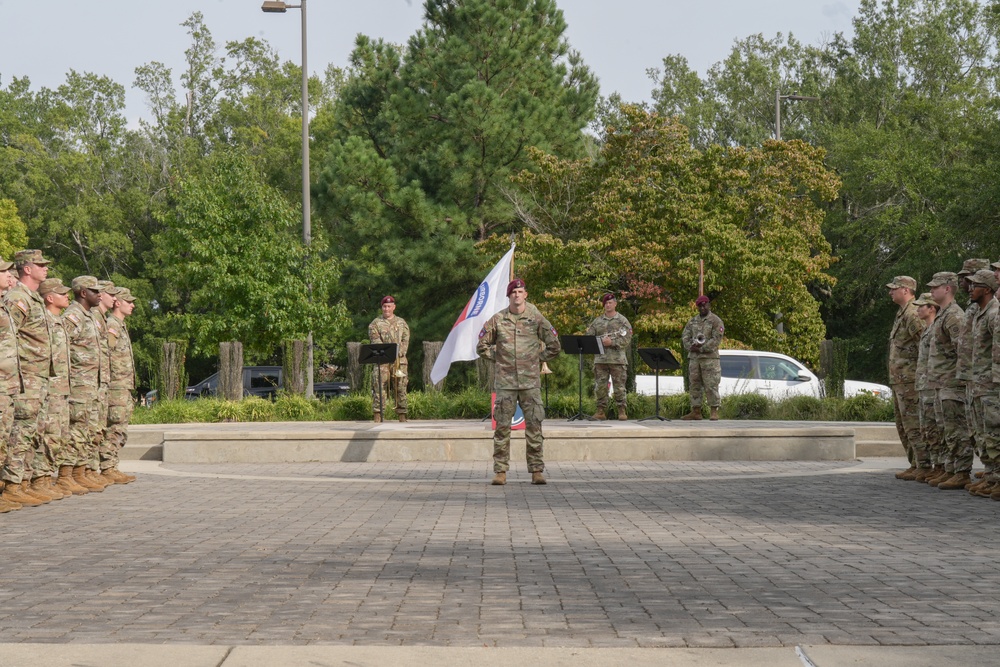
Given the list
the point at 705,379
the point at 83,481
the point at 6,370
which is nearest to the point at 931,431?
the point at 705,379

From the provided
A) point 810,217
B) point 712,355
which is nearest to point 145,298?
point 810,217

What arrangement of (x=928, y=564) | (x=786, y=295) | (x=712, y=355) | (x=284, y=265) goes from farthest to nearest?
1. (x=284, y=265)
2. (x=786, y=295)
3. (x=712, y=355)
4. (x=928, y=564)

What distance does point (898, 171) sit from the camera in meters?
48.6

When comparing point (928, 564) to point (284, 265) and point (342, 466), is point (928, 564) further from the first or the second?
point (284, 265)

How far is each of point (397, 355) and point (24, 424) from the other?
9.78 metres

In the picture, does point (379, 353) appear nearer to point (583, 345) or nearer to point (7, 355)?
point (583, 345)

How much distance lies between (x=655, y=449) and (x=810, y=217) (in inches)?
876

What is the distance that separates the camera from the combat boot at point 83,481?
48.6 ft

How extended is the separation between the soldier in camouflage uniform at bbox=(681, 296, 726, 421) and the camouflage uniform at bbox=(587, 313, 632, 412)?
1.12 metres

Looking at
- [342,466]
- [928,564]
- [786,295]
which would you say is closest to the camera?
[928,564]

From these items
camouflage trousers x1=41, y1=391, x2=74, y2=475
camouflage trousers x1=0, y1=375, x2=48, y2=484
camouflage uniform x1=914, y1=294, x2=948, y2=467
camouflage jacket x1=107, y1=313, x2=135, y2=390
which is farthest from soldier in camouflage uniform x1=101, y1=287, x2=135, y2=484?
camouflage uniform x1=914, y1=294, x2=948, y2=467

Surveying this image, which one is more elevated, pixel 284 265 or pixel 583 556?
pixel 284 265

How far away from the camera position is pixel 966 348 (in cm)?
1355

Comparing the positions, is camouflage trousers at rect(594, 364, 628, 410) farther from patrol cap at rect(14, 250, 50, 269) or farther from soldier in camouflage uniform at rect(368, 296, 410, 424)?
patrol cap at rect(14, 250, 50, 269)
